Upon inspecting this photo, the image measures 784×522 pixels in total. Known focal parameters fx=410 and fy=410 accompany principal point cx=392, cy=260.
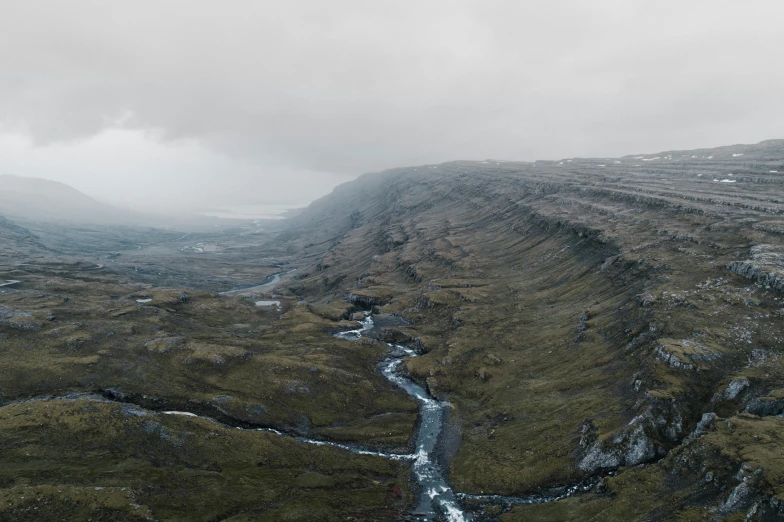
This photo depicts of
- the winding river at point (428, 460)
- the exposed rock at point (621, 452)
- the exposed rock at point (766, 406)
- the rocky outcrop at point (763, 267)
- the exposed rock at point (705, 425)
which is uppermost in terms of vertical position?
the rocky outcrop at point (763, 267)

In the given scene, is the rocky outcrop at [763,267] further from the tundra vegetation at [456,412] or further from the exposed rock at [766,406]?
the exposed rock at [766,406]

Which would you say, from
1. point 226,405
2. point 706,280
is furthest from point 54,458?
point 706,280

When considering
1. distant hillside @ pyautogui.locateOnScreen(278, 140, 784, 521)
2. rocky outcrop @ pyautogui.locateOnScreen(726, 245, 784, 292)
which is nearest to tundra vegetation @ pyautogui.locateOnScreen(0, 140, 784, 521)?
distant hillside @ pyautogui.locateOnScreen(278, 140, 784, 521)

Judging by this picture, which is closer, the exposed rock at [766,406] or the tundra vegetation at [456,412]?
the tundra vegetation at [456,412]

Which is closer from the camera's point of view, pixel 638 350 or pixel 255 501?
pixel 255 501

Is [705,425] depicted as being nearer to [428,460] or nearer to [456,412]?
[428,460]

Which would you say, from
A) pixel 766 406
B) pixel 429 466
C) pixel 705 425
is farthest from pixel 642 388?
pixel 429 466

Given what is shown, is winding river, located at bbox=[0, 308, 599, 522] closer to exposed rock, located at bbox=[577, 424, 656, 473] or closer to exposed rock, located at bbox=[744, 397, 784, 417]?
exposed rock, located at bbox=[577, 424, 656, 473]

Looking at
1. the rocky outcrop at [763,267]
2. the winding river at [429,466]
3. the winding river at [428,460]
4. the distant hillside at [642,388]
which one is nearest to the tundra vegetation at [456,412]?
the distant hillside at [642,388]

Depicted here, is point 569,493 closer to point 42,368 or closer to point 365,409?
point 365,409

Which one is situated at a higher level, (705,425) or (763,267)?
(763,267)

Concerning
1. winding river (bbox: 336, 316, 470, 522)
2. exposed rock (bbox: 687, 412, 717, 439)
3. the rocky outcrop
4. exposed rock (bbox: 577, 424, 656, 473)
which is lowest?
winding river (bbox: 336, 316, 470, 522)
